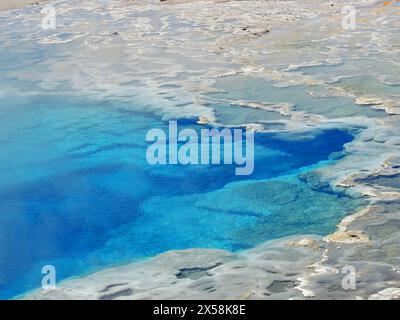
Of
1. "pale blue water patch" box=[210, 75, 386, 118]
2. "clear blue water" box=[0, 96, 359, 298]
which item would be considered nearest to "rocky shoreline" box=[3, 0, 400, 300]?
"pale blue water patch" box=[210, 75, 386, 118]

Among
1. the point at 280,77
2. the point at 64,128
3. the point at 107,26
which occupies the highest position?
the point at 107,26

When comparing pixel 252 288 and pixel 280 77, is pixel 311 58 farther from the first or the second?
pixel 252 288

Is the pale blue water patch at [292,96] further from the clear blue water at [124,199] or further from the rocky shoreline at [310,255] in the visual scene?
the clear blue water at [124,199]

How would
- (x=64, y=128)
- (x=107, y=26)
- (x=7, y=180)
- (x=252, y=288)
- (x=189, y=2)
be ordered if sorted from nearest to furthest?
(x=252, y=288) < (x=7, y=180) < (x=64, y=128) < (x=107, y=26) < (x=189, y=2)

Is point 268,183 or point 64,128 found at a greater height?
point 64,128

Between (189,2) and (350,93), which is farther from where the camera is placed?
(189,2)

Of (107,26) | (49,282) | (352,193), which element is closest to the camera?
(49,282)

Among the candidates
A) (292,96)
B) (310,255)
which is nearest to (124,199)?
(310,255)
